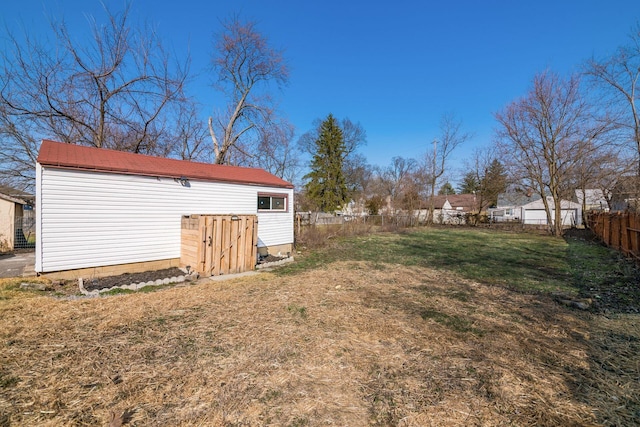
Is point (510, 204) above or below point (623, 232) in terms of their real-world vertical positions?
above

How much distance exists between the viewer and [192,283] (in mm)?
6730

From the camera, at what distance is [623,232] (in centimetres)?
1078

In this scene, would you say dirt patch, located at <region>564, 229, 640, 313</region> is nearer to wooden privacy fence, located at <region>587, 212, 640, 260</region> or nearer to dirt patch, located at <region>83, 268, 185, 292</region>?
wooden privacy fence, located at <region>587, 212, 640, 260</region>

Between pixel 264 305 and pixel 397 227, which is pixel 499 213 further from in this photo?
pixel 264 305

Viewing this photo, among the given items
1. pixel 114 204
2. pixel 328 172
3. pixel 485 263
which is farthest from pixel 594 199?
pixel 114 204

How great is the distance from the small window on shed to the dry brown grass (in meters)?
5.95

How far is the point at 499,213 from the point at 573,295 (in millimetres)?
41924

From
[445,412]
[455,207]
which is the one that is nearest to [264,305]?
[445,412]

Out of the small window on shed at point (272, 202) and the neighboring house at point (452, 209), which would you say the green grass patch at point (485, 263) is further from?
the neighboring house at point (452, 209)

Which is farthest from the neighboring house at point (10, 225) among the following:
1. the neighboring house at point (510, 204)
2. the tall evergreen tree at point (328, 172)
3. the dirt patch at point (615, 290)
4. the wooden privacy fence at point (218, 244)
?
the neighboring house at point (510, 204)

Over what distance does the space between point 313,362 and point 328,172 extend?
31.1 metres

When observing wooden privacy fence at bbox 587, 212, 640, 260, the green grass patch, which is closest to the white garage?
wooden privacy fence at bbox 587, 212, 640, 260

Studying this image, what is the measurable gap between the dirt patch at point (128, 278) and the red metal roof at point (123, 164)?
2698 millimetres

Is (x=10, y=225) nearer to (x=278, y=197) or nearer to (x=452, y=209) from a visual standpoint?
(x=278, y=197)
